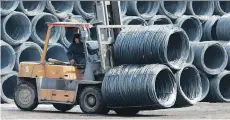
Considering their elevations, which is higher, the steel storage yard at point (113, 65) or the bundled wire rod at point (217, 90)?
the steel storage yard at point (113, 65)

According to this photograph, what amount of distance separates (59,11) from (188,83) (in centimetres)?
604

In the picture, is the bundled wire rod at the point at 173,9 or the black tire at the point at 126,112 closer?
the black tire at the point at 126,112

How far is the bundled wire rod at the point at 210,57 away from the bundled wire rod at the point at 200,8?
236 centimetres

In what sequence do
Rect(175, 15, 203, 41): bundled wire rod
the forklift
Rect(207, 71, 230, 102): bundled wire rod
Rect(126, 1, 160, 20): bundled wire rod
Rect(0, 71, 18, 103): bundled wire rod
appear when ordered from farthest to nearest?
Rect(175, 15, 203, 41): bundled wire rod < Rect(126, 1, 160, 20): bundled wire rod < Rect(207, 71, 230, 102): bundled wire rod < Rect(0, 71, 18, 103): bundled wire rod < the forklift

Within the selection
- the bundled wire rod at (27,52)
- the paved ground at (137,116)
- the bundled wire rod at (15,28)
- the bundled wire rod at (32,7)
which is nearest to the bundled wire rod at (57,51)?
the bundled wire rod at (27,52)

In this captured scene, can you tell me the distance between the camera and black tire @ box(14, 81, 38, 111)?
582 inches

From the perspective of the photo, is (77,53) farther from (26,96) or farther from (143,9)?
(143,9)

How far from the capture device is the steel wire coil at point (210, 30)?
2074 cm

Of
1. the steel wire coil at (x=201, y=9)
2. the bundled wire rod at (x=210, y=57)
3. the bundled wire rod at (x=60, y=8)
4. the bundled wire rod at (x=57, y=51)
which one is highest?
the bundled wire rod at (x=60, y=8)

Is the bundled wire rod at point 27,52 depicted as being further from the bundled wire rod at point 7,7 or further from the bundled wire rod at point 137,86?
the bundled wire rod at point 137,86

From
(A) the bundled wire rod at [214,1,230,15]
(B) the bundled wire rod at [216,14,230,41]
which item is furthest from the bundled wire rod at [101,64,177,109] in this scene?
(A) the bundled wire rod at [214,1,230,15]

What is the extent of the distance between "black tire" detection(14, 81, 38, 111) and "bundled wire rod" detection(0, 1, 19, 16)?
11.9 ft

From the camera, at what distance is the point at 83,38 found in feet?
46.1

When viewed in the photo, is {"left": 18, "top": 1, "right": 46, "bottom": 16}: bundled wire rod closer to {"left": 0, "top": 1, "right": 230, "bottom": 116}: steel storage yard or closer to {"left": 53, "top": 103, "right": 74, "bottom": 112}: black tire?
{"left": 0, "top": 1, "right": 230, "bottom": 116}: steel storage yard
